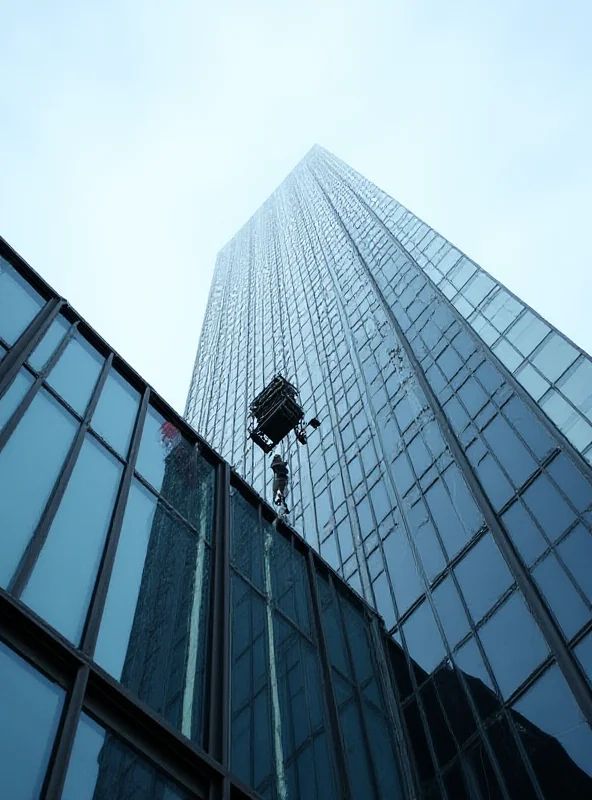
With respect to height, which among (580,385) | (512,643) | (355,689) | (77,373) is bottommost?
(355,689)

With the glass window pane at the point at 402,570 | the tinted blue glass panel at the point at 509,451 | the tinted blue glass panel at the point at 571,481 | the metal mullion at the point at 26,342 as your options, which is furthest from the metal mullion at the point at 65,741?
the tinted blue glass panel at the point at 509,451

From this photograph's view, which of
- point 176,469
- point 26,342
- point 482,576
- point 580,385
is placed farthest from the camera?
point 580,385

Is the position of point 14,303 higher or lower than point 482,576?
higher

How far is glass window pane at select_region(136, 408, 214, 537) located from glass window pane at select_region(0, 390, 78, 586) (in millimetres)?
2383

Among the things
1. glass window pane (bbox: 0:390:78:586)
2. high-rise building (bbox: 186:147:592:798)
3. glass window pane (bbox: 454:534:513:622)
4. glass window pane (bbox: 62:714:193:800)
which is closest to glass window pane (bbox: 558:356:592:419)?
high-rise building (bbox: 186:147:592:798)

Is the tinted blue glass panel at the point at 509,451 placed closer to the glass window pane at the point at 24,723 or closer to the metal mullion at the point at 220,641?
the metal mullion at the point at 220,641

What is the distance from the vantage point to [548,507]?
2020 centimetres

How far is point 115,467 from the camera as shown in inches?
579

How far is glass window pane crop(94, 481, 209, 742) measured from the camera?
1111cm

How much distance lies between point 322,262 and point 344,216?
9687 millimetres

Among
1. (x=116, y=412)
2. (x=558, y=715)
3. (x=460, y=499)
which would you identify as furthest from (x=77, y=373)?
(x=460, y=499)

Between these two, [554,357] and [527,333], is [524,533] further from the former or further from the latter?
[527,333]

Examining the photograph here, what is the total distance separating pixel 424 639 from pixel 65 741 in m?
13.8

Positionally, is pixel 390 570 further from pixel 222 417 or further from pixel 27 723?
pixel 222 417
